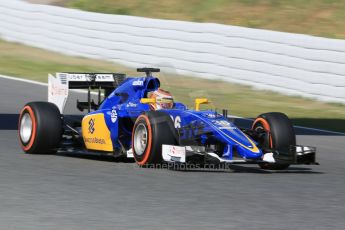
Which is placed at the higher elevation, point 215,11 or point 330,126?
point 215,11

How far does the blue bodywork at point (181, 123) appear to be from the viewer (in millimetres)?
10203

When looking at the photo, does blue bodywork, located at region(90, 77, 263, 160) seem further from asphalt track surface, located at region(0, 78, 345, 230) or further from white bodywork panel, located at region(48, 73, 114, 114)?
white bodywork panel, located at region(48, 73, 114, 114)

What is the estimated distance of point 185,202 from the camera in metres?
8.29

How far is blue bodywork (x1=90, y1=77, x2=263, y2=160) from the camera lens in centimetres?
1020

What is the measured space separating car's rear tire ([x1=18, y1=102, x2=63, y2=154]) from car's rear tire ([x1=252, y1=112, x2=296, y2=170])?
2.23 meters

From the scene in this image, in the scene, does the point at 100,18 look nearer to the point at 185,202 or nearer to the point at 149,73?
the point at 149,73

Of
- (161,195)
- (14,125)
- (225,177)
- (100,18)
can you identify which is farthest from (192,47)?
(161,195)

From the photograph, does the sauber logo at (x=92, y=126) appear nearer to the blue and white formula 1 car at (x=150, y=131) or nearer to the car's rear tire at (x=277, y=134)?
the blue and white formula 1 car at (x=150, y=131)

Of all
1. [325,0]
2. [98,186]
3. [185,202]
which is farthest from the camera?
[325,0]

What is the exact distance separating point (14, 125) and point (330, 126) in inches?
203

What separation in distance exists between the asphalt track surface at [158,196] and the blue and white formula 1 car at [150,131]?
0.56 ft

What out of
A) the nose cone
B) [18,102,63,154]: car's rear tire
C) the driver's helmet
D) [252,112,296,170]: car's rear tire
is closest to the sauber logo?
[18,102,63,154]: car's rear tire

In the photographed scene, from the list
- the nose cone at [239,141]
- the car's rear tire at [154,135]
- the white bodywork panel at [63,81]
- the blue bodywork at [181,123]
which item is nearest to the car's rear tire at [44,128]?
the blue bodywork at [181,123]

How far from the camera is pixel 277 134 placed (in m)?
10.6
